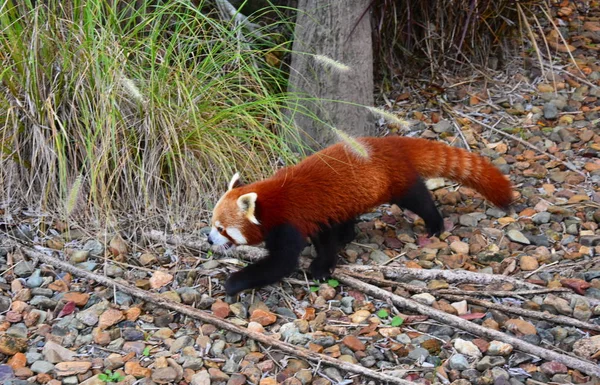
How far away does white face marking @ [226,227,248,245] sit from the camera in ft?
10.2

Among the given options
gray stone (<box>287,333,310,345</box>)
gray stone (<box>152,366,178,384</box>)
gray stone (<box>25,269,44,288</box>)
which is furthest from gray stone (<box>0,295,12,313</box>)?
gray stone (<box>287,333,310,345</box>)

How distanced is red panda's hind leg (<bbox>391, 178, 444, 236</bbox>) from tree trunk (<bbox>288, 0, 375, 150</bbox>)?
0.71 meters

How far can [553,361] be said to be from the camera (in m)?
2.50

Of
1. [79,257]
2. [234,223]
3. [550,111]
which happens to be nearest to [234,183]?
[234,223]

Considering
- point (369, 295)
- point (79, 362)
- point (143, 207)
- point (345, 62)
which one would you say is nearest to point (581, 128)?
point (345, 62)

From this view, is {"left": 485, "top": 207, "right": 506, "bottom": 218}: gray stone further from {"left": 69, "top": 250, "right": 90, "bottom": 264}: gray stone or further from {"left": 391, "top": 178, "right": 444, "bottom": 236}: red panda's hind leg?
{"left": 69, "top": 250, "right": 90, "bottom": 264}: gray stone

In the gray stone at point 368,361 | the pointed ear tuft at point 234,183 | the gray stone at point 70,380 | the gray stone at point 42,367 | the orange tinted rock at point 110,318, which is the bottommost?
the gray stone at point 368,361

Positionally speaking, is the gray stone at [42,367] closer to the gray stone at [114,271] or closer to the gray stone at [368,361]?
the gray stone at [114,271]

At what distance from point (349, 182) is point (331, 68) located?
3.23 feet

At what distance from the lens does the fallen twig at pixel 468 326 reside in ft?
8.08

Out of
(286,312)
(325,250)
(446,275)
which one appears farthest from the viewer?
(325,250)

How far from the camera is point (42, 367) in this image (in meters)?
2.60

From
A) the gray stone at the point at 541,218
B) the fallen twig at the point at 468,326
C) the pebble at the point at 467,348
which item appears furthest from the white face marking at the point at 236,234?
the gray stone at the point at 541,218

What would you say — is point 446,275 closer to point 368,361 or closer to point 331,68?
point 368,361
